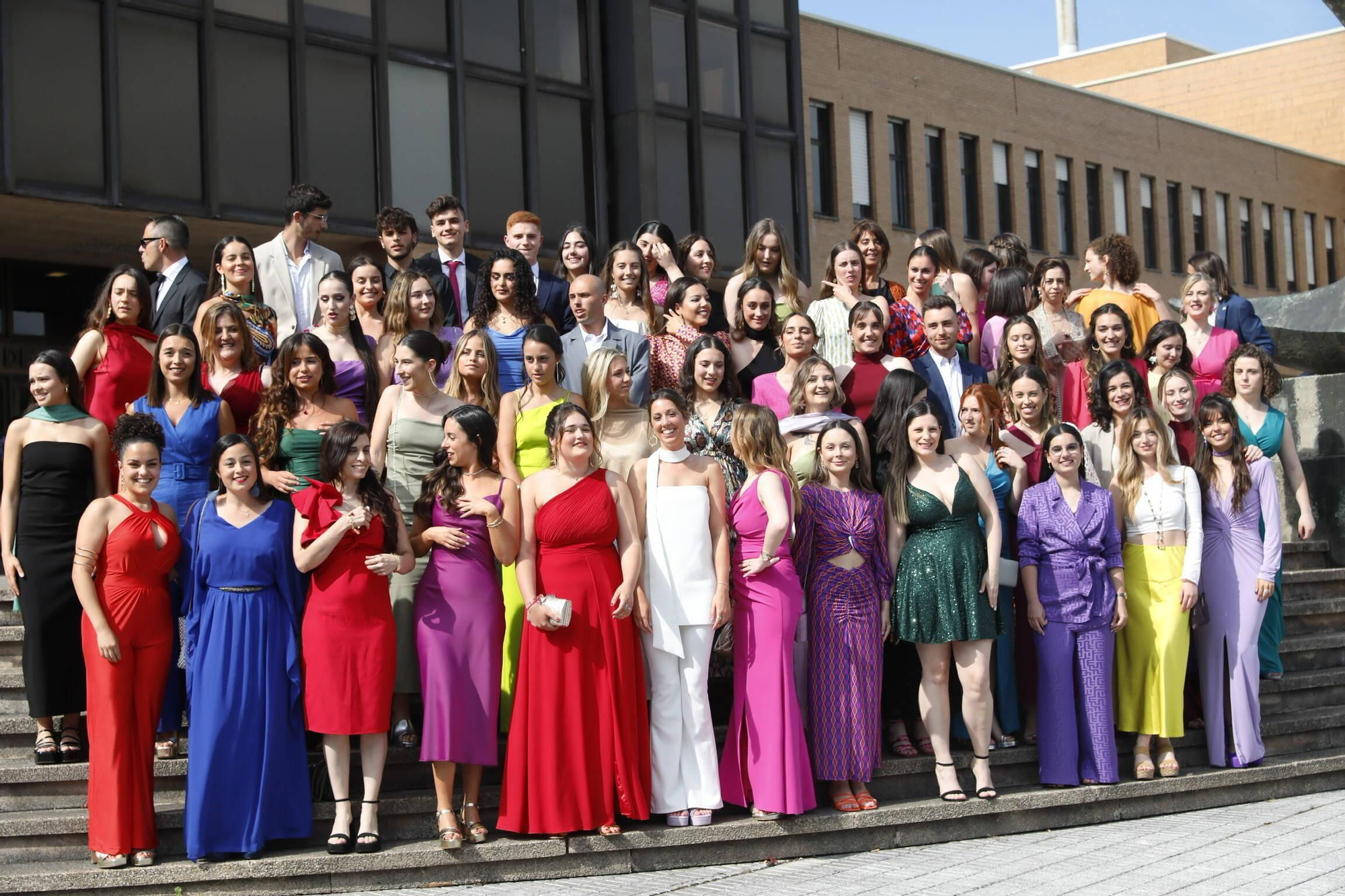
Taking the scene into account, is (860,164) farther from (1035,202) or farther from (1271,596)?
(1271,596)

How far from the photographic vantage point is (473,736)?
6.68 meters

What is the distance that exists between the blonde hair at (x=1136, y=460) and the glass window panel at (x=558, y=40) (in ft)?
40.1

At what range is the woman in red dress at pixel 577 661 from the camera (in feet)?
22.1

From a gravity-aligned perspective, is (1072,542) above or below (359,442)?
below

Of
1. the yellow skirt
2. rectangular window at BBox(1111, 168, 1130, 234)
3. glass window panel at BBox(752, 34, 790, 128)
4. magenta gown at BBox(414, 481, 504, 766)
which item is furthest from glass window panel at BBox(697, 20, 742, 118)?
rectangular window at BBox(1111, 168, 1130, 234)

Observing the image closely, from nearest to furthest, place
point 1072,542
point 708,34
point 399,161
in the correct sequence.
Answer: point 1072,542 → point 399,161 → point 708,34

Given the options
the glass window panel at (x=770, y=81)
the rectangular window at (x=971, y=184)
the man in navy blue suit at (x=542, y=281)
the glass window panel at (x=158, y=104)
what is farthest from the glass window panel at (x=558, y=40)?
the rectangular window at (x=971, y=184)

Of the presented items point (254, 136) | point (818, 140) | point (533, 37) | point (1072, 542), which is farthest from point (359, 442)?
point (818, 140)

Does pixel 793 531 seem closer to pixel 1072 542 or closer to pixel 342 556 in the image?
pixel 1072 542

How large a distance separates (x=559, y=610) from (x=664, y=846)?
118cm

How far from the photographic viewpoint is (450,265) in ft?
29.9

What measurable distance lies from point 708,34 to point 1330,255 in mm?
28492

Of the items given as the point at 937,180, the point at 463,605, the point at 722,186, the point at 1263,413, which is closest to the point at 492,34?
the point at 722,186

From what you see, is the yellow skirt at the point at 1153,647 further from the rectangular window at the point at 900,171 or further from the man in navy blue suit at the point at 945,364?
the rectangular window at the point at 900,171
